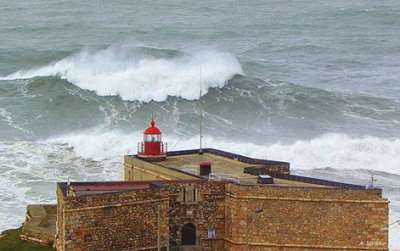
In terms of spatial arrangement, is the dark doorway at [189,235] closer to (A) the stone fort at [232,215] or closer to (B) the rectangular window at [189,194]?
(A) the stone fort at [232,215]

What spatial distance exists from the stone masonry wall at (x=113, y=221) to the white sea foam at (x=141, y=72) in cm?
2891

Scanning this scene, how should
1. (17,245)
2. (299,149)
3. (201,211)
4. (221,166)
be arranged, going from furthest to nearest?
(299,149) < (221,166) < (17,245) < (201,211)

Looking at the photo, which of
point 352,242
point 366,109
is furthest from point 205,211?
point 366,109

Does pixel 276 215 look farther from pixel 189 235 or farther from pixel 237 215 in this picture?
pixel 189 235

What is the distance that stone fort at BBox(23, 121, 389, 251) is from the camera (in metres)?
22.1

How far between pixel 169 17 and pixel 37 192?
46.2 m

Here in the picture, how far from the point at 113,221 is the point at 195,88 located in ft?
102

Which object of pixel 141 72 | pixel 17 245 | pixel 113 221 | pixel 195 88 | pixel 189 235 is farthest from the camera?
pixel 141 72

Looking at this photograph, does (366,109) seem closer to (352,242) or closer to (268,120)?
(268,120)

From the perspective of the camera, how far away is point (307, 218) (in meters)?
22.9

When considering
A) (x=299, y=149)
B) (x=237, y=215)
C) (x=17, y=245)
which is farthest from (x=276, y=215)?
(x=299, y=149)

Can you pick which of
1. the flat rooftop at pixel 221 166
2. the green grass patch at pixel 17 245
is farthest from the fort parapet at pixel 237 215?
the green grass patch at pixel 17 245

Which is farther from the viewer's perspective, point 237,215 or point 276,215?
point 237,215

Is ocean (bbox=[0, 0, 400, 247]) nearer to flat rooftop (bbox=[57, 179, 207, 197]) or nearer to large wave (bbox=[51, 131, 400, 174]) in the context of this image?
large wave (bbox=[51, 131, 400, 174])
